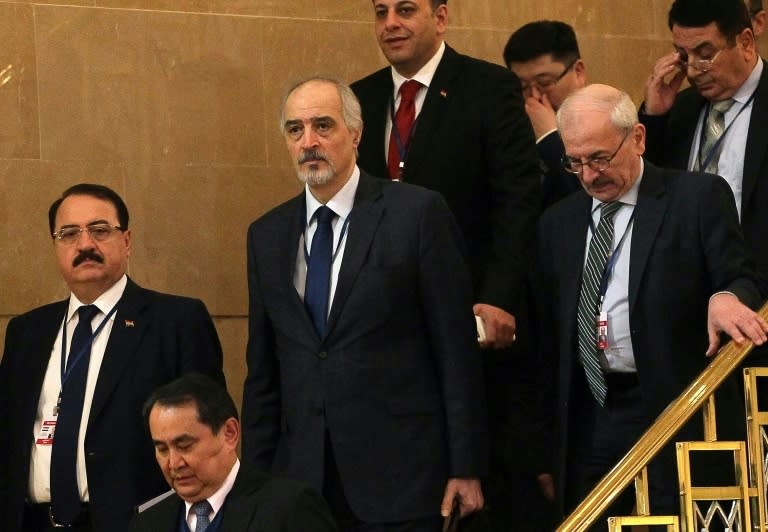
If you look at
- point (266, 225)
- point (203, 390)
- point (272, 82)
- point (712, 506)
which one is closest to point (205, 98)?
point (272, 82)

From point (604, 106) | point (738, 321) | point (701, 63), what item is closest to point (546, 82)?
point (701, 63)

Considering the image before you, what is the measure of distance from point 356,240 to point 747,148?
151 centimetres

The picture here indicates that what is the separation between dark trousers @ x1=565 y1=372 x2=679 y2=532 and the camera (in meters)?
5.19

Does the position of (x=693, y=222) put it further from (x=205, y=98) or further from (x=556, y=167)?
(x=205, y=98)

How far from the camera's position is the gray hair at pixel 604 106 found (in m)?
5.37

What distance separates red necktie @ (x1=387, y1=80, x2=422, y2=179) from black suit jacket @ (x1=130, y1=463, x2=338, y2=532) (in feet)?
5.08

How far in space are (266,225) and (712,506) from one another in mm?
1749

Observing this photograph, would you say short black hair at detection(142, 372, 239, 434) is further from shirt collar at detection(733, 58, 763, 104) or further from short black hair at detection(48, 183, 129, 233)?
shirt collar at detection(733, 58, 763, 104)

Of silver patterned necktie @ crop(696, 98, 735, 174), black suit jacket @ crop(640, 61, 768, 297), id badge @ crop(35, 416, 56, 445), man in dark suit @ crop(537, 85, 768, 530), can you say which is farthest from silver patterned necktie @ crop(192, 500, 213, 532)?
silver patterned necktie @ crop(696, 98, 735, 174)

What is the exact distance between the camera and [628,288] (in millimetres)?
5262

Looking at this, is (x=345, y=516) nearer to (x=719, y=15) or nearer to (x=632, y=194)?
(x=632, y=194)

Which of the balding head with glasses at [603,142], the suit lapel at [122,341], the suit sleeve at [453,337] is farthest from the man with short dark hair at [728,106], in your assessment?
the suit lapel at [122,341]

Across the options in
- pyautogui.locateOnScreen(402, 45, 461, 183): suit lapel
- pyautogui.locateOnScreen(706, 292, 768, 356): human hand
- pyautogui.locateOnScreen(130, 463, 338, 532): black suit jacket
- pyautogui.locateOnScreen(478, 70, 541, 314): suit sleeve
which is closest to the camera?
pyautogui.locateOnScreen(130, 463, 338, 532): black suit jacket

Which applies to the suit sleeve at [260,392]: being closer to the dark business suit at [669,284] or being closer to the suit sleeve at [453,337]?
the suit sleeve at [453,337]
